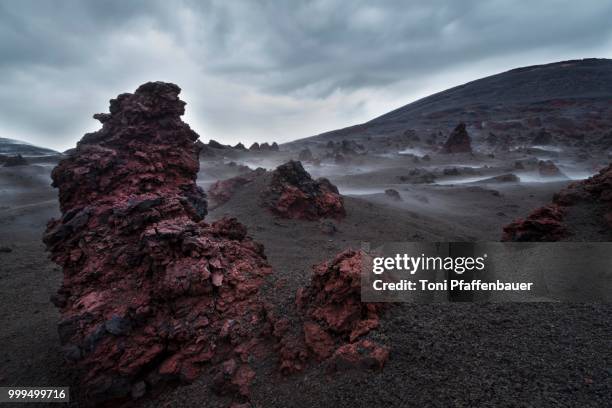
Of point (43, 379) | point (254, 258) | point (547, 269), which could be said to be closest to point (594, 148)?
point (547, 269)

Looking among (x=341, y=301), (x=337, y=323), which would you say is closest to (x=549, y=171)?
(x=341, y=301)

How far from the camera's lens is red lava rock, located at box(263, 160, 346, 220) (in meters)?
11.9

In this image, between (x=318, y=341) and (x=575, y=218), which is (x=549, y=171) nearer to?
(x=575, y=218)

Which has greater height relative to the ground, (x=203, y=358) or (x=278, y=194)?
(x=278, y=194)

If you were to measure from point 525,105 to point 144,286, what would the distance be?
234ft

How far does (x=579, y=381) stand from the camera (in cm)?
287

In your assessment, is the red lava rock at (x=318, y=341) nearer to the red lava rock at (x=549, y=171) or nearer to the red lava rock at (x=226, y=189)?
the red lava rock at (x=226, y=189)

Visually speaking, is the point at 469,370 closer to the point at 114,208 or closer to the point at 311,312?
the point at 311,312

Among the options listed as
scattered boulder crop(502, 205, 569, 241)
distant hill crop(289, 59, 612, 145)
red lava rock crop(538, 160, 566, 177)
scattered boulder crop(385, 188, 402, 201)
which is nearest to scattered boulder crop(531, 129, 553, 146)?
distant hill crop(289, 59, 612, 145)

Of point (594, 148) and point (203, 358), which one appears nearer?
point (203, 358)

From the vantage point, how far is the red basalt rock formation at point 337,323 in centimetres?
338

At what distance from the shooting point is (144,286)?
4586 mm

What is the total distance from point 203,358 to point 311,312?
130 cm

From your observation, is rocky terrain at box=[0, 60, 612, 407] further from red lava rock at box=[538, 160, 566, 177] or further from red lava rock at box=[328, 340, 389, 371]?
red lava rock at box=[538, 160, 566, 177]
